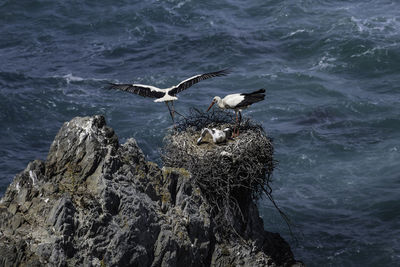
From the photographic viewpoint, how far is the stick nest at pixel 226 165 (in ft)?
39.7

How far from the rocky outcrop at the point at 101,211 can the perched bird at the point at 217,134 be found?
156 cm

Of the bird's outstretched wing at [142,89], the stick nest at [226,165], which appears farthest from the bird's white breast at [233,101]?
the bird's outstretched wing at [142,89]

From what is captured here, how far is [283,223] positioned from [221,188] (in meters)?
10.2

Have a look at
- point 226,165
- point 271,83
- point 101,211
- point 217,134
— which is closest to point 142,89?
point 217,134

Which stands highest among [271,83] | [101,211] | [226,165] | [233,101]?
[101,211]

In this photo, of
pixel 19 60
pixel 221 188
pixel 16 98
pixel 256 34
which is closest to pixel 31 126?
pixel 16 98

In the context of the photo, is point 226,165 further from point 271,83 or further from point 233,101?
point 271,83

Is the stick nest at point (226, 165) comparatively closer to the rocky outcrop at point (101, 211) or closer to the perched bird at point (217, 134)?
the perched bird at point (217, 134)

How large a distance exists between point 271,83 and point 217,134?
19201 mm

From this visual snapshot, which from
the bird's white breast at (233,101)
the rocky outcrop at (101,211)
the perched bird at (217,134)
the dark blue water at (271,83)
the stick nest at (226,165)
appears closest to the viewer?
the rocky outcrop at (101,211)

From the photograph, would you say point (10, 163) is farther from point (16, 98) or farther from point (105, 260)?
point (105, 260)

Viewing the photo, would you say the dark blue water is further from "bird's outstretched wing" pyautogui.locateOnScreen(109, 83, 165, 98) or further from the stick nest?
the stick nest

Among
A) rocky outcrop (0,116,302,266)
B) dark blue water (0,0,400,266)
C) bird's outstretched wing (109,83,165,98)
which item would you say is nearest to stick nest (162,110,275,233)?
rocky outcrop (0,116,302,266)

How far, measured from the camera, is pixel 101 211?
32.3 ft
